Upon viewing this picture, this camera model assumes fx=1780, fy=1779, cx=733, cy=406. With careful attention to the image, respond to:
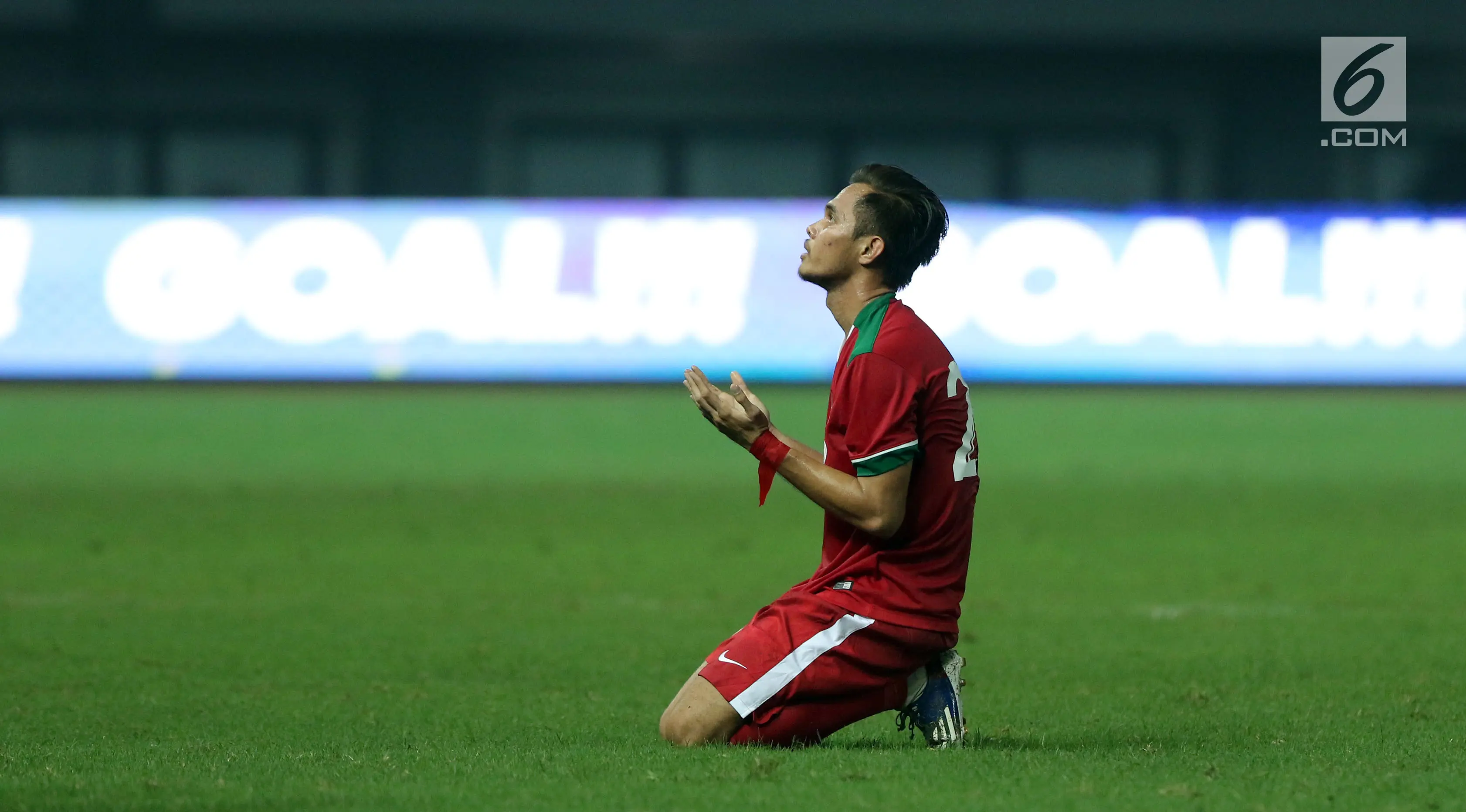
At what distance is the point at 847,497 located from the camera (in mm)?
4660

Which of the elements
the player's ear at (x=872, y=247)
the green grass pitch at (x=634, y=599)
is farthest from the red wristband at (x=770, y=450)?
the green grass pitch at (x=634, y=599)

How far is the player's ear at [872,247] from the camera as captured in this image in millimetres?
4922

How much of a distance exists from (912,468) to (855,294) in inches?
20.5

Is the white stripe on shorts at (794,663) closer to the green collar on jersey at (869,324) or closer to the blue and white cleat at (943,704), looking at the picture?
the blue and white cleat at (943,704)

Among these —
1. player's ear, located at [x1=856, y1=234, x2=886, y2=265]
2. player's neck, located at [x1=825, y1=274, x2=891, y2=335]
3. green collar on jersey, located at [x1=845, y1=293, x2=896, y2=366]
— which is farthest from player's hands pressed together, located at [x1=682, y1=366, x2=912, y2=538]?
player's ear, located at [x1=856, y1=234, x2=886, y2=265]

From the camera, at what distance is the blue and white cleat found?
492cm

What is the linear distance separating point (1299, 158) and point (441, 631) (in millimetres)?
18847

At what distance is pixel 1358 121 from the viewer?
71.5 feet

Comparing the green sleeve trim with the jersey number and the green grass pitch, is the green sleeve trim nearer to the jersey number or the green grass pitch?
the jersey number

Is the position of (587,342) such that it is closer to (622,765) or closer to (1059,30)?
(1059,30)

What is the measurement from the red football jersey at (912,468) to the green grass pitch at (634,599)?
1.38ft

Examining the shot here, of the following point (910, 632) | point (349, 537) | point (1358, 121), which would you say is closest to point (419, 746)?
point (910, 632)

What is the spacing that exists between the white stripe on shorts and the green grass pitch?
0.14 metres

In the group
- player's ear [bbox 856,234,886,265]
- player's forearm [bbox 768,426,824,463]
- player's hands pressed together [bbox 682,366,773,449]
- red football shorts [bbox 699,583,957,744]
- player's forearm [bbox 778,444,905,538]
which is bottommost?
red football shorts [bbox 699,583,957,744]
